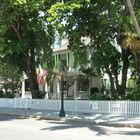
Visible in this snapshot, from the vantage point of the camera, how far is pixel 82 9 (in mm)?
32719

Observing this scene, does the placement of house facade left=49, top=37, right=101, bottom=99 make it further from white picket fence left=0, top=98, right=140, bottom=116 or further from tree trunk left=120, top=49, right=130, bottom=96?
tree trunk left=120, top=49, right=130, bottom=96

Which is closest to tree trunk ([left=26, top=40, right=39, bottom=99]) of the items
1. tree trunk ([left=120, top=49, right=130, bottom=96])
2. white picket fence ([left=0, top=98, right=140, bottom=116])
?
white picket fence ([left=0, top=98, right=140, bottom=116])

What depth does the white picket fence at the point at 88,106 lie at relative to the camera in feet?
93.5

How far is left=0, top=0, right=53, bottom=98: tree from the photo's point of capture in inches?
1324

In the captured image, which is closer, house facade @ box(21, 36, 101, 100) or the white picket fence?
the white picket fence

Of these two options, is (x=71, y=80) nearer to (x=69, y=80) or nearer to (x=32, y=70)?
(x=69, y=80)

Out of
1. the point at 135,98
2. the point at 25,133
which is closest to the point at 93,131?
the point at 25,133

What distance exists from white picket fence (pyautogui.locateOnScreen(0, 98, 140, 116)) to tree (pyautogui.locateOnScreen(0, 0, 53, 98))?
1.81 metres

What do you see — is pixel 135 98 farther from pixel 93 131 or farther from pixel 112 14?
pixel 93 131

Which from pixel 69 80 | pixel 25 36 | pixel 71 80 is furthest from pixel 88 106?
pixel 69 80

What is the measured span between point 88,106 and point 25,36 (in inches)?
348

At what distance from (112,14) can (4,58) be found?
13.2m

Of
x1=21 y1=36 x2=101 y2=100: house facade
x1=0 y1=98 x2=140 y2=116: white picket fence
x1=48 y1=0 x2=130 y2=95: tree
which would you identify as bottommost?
x1=0 y1=98 x2=140 y2=116: white picket fence

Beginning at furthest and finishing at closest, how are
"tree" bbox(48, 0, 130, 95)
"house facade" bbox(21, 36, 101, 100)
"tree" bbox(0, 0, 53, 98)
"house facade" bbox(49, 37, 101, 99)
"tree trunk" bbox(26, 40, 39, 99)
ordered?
"house facade" bbox(49, 37, 101, 99) → "house facade" bbox(21, 36, 101, 100) → "tree trunk" bbox(26, 40, 39, 99) → "tree" bbox(0, 0, 53, 98) → "tree" bbox(48, 0, 130, 95)
